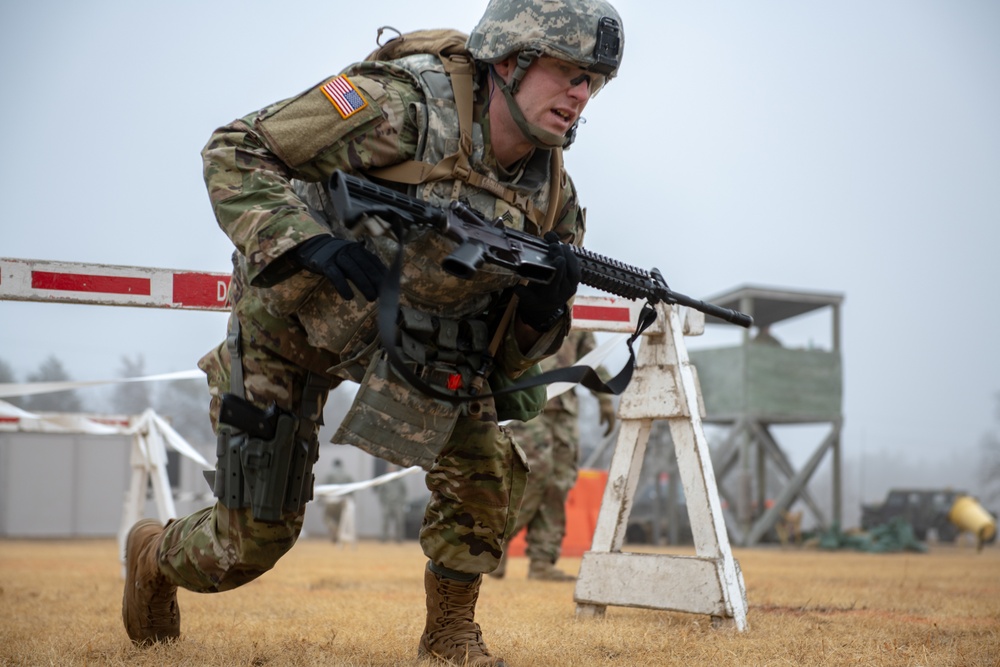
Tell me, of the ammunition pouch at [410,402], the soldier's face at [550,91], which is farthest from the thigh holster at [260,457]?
the soldier's face at [550,91]

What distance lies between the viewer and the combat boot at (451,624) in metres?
3.24

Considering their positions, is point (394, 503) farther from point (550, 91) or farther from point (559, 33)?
point (559, 33)

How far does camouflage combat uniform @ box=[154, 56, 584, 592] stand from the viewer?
2.94 m

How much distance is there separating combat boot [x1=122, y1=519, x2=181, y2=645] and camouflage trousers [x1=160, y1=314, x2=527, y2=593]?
0.37 feet

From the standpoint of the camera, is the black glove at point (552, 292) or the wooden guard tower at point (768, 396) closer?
the black glove at point (552, 292)

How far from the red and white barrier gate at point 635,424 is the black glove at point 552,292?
1424mm

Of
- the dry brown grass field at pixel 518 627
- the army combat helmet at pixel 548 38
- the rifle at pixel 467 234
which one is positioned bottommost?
the dry brown grass field at pixel 518 627

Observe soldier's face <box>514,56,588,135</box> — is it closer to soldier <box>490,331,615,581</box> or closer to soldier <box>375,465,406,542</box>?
soldier <box>490,331,615,581</box>

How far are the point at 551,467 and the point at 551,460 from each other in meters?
0.06

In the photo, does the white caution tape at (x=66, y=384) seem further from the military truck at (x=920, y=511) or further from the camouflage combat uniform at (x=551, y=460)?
the military truck at (x=920, y=511)

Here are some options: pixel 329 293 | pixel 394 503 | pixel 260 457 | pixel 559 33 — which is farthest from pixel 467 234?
pixel 394 503

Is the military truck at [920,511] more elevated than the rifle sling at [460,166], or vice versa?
the rifle sling at [460,166]

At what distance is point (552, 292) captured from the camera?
3.04 metres

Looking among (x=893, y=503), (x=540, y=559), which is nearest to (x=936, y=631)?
(x=540, y=559)
